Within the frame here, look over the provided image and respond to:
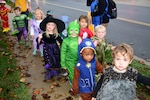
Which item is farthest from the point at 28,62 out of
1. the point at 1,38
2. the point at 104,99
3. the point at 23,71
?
the point at 104,99

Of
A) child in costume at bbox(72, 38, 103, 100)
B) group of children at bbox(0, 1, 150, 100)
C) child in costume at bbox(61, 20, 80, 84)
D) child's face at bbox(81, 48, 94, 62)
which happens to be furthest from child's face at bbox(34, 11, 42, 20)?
child's face at bbox(81, 48, 94, 62)

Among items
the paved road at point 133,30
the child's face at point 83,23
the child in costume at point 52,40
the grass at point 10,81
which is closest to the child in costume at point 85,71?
the grass at point 10,81

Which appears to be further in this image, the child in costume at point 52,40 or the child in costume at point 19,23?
the child in costume at point 19,23

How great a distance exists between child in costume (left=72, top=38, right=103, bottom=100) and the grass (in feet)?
5.19

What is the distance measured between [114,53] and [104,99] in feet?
2.15

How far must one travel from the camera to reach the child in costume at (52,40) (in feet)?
18.6

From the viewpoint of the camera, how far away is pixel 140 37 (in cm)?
989

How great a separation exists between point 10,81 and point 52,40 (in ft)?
5.04

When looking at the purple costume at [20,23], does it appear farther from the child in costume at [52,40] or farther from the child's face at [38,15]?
the child in costume at [52,40]

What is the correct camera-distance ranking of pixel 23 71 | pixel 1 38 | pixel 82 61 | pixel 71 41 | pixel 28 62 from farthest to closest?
pixel 1 38
pixel 28 62
pixel 23 71
pixel 71 41
pixel 82 61

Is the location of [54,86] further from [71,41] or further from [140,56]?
[140,56]

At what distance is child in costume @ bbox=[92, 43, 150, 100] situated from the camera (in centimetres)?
299

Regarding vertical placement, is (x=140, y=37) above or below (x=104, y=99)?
below

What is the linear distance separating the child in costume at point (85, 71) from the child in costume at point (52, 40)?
1.69m
